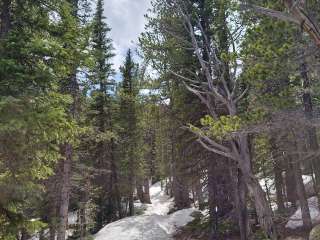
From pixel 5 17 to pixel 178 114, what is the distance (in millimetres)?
12114

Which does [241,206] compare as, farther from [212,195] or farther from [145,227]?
[145,227]

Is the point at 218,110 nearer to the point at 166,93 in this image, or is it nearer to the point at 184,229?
the point at 166,93

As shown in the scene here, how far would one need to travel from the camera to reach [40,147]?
28.9 feet

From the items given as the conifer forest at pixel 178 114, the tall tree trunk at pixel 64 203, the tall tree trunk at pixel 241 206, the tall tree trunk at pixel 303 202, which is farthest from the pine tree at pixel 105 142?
the tall tree trunk at pixel 303 202

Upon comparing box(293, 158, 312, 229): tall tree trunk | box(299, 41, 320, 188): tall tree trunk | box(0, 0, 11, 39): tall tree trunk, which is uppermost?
box(0, 0, 11, 39): tall tree trunk

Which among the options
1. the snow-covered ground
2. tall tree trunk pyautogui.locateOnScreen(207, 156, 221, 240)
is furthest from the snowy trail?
the snow-covered ground

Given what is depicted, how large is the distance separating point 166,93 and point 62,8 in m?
11.0

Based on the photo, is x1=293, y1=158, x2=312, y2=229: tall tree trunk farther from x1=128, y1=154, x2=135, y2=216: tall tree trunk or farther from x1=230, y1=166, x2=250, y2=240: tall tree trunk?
A: x1=128, y1=154, x2=135, y2=216: tall tree trunk

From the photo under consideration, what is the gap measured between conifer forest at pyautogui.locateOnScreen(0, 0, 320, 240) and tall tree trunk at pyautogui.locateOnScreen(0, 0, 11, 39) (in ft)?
0.10

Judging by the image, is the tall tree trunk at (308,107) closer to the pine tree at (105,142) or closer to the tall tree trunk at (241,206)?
the tall tree trunk at (241,206)

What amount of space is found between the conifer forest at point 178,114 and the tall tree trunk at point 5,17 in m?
0.03

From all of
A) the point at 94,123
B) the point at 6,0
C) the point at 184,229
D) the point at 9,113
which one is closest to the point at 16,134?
the point at 9,113

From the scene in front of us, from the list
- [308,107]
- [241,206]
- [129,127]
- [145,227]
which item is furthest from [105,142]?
[308,107]

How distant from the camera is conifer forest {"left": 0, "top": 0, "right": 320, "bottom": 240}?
8.27 metres
